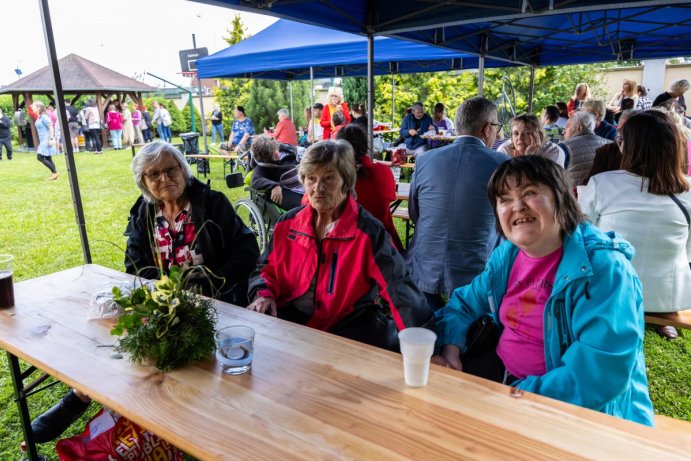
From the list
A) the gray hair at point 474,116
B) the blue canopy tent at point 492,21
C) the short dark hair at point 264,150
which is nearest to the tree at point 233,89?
the blue canopy tent at point 492,21

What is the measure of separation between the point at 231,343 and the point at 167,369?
192 millimetres

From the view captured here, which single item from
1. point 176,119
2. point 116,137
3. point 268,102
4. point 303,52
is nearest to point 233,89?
point 268,102

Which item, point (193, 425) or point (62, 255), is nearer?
point (193, 425)

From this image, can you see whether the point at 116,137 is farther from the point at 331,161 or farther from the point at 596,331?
the point at 596,331

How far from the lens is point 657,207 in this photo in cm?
222

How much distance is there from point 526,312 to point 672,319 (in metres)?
1.19

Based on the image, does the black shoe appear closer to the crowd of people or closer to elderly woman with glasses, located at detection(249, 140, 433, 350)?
the crowd of people

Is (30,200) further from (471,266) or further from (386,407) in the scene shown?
(386,407)

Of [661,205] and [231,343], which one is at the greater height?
[661,205]

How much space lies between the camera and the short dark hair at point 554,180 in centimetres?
140

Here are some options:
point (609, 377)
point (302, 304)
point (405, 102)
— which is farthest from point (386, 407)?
point (405, 102)

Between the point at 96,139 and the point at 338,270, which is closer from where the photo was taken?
the point at 338,270

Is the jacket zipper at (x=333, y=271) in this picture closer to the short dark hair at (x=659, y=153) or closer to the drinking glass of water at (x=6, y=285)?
the drinking glass of water at (x=6, y=285)

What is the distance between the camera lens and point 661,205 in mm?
2219
